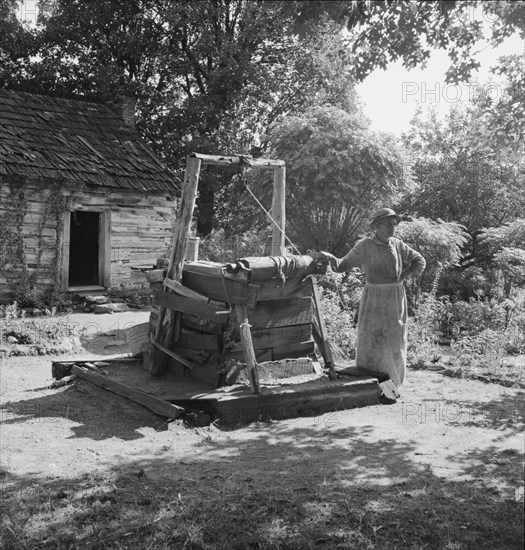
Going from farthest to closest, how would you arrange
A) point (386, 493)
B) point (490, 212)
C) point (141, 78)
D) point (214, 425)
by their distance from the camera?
1. point (141, 78)
2. point (490, 212)
3. point (214, 425)
4. point (386, 493)

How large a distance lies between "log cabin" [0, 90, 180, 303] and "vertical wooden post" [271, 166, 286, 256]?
604 cm

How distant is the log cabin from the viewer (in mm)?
14211

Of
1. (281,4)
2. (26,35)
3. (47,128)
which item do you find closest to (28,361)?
(281,4)

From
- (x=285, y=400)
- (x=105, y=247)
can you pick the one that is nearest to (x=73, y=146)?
(x=105, y=247)

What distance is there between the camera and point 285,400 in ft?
20.8

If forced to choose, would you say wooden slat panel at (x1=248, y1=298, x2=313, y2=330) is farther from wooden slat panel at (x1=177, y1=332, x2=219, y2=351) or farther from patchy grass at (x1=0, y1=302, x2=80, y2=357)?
patchy grass at (x1=0, y1=302, x2=80, y2=357)

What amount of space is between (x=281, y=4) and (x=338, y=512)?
11.0 ft

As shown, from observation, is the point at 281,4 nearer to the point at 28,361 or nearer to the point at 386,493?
the point at 386,493

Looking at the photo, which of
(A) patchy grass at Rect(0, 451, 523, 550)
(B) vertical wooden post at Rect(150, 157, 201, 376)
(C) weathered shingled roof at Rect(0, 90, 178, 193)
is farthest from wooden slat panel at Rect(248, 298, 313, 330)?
(C) weathered shingled roof at Rect(0, 90, 178, 193)

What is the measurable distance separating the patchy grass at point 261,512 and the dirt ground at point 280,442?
0.30 ft

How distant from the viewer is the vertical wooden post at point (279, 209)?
25.4 feet

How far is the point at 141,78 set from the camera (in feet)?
75.2

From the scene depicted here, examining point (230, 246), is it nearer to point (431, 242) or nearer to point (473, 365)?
point (431, 242)

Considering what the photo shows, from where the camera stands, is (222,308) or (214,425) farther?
(222,308)
